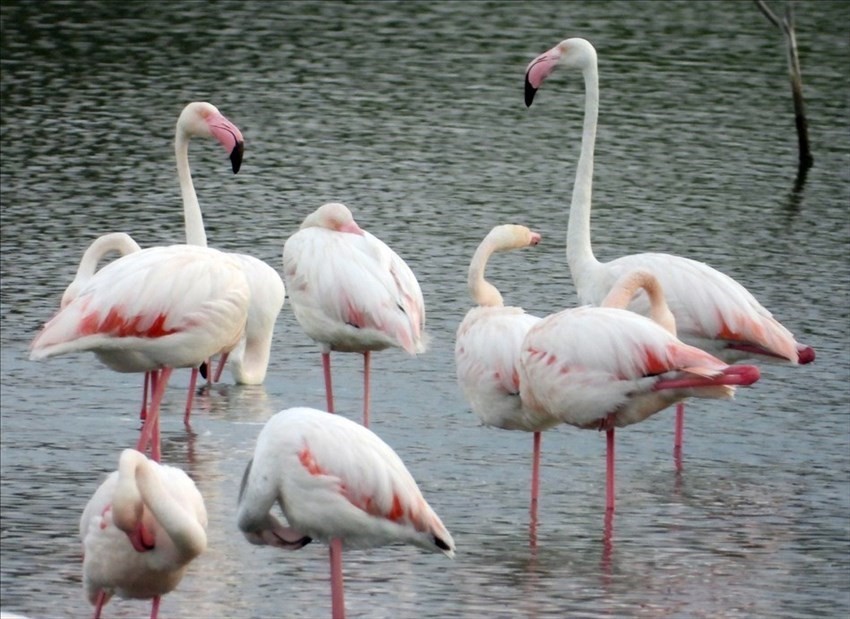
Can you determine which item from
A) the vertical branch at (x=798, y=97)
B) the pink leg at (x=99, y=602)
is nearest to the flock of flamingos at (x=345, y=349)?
the pink leg at (x=99, y=602)

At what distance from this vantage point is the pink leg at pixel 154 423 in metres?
7.30

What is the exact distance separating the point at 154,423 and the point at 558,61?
9.08 feet

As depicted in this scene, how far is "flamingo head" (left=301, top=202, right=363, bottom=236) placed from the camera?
27.0 ft

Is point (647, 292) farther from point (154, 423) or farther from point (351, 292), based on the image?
point (154, 423)

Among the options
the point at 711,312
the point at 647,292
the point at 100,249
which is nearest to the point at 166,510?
the point at 647,292

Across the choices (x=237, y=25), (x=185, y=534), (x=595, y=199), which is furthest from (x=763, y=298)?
(x=237, y=25)

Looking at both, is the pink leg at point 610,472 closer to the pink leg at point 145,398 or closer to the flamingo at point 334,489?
the flamingo at point 334,489

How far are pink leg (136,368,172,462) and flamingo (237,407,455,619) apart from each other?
1495 mm

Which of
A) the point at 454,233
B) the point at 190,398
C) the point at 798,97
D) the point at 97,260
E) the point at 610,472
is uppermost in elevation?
the point at 97,260


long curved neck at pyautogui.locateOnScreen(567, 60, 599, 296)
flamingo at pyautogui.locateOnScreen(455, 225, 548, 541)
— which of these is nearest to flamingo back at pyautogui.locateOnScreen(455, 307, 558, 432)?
flamingo at pyautogui.locateOnScreen(455, 225, 548, 541)

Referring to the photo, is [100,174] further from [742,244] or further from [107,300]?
[107,300]

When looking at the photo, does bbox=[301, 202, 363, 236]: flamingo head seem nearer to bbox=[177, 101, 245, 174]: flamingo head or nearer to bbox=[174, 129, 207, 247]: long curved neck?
bbox=[177, 101, 245, 174]: flamingo head

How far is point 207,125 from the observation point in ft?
28.6

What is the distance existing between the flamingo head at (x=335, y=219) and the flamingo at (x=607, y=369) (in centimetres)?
157
